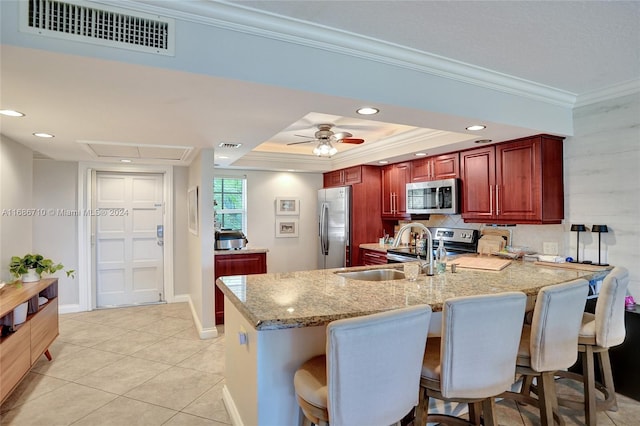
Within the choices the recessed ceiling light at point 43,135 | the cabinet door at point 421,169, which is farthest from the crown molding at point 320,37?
the recessed ceiling light at point 43,135

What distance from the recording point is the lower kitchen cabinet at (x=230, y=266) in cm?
411

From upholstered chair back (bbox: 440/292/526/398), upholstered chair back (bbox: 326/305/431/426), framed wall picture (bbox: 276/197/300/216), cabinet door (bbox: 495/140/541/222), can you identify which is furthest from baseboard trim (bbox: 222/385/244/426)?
framed wall picture (bbox: 276/197/300/216)

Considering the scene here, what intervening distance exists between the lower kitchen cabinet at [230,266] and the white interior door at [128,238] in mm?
1551

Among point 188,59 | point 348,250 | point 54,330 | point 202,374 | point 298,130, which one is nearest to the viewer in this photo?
point 188,59

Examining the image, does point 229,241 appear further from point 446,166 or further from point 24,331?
point 446,166

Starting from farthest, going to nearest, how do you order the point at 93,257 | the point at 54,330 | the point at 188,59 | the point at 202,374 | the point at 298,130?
1. the point at 93,257
2. the point at 298,130
3. the point at 54,330
4. the point at 202,374
5. the point at 188,59

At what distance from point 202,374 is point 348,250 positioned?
9.01 feet

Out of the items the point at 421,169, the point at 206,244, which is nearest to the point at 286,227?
the point at 206,244

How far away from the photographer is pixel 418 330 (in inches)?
55.2

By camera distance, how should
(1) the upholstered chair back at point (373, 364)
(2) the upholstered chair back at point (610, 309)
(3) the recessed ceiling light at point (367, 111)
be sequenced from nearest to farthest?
(1) the upholstered chair back at point (373, 364) < (2) the upholstered chair back at point (610, 309) < (3) the recessed ceiling light at point (367, 111)

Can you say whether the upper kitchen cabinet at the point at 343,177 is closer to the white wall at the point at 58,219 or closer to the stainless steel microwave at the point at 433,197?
the stainless steel microwave at the point at 433,197

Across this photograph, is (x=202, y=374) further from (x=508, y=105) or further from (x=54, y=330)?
(x=508, y=105)

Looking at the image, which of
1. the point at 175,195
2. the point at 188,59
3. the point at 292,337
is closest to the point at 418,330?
the point at 292,337

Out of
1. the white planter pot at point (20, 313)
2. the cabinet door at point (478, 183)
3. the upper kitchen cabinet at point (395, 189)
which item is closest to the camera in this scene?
the white planter pot at point (20, 313)
